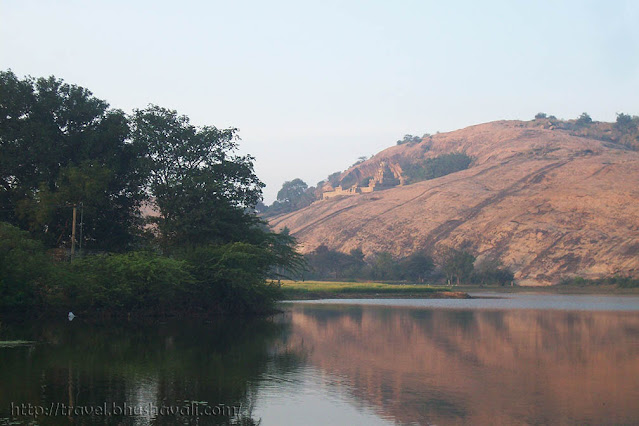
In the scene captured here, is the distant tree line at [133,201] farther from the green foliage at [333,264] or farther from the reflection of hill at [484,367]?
the green foliage at [333,264]

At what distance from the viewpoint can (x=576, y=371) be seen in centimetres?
2450

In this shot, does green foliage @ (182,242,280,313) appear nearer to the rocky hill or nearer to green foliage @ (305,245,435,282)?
green foliage @ (305,245,435,282)

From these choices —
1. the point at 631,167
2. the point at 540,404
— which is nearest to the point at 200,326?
the point at 540,404

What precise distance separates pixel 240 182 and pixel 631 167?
148607mm

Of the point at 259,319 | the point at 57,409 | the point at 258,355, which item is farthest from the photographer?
the point at 259,319

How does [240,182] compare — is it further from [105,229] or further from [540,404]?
[540,404]

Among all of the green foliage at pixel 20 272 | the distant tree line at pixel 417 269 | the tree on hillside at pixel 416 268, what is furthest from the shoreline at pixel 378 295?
the tree on hillside at pixel 416 268

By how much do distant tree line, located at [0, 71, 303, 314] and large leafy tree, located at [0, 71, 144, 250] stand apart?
0.26 feet

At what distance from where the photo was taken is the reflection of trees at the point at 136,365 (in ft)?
58.2

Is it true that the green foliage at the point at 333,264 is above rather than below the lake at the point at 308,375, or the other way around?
above

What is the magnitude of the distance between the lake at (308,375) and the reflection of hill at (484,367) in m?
0.07

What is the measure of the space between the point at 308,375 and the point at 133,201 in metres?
33.4

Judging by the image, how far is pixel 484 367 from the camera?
2509cm

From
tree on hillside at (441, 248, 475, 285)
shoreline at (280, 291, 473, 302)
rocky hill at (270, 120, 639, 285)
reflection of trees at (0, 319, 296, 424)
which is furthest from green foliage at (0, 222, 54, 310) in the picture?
rocky hill at (270, 120, 639, 285)
